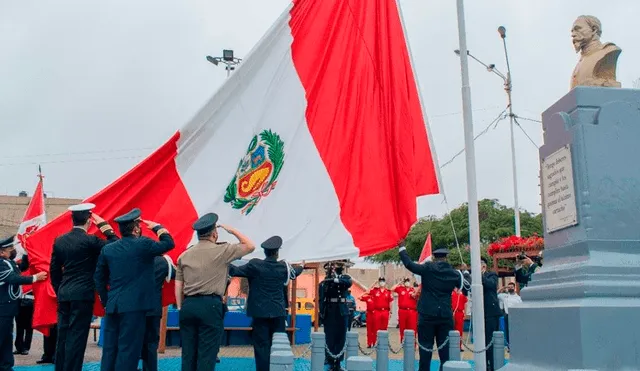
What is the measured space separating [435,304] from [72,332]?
4.57 m

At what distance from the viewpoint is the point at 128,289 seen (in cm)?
644

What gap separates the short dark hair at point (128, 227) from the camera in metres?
6.41

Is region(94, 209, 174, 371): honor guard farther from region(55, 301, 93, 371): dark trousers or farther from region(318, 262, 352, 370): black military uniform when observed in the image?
region(318, 262, 352, 370): black military uniform

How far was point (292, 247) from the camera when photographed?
6758mm

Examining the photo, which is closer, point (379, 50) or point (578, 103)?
point (578, 103)

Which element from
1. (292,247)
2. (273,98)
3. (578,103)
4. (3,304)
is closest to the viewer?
(578,103)

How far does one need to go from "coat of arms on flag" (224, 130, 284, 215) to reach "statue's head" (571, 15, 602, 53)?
3.10 metres

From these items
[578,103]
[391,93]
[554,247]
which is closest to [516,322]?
[554,247]

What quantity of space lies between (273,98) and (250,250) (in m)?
1.84

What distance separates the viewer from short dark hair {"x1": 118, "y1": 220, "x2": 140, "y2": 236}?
252 inches

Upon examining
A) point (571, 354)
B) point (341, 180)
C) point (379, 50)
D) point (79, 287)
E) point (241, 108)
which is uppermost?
point (379, 50)

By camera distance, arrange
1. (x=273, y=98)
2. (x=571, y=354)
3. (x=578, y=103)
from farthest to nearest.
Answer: (x=273, y=98) < (x=578, y=103) < (x=571, y=354)

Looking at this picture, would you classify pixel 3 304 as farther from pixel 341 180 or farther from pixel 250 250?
pixel 341 180

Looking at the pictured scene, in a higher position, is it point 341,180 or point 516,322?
point 341,180
